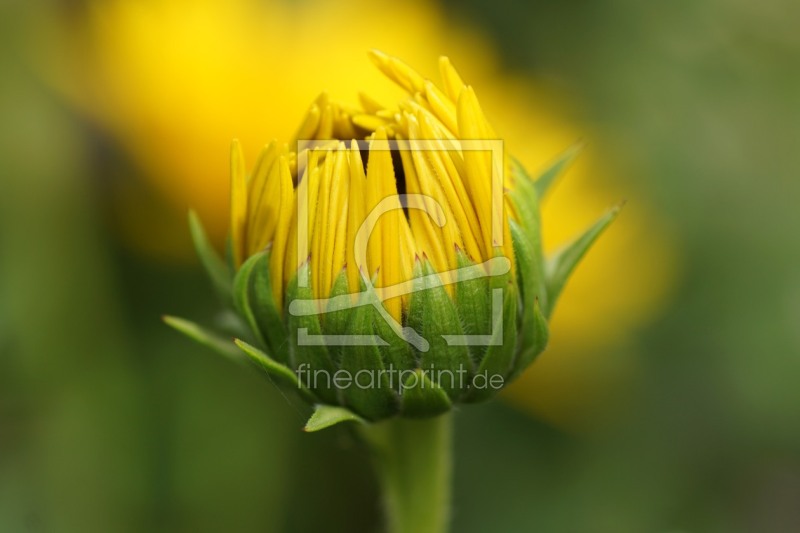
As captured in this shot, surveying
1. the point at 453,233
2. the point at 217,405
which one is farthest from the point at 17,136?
the point at 453,233

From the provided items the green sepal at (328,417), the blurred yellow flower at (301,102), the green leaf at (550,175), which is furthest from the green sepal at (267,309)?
the blurred yellow flower at (301,102)

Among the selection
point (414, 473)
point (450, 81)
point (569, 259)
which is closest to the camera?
point (450, 81)

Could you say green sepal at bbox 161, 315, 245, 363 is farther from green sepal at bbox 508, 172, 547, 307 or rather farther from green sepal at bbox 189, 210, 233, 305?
green sepal at bbox 508, 172, 547, 307

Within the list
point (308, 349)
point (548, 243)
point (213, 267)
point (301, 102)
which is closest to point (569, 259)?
point (308, 349)

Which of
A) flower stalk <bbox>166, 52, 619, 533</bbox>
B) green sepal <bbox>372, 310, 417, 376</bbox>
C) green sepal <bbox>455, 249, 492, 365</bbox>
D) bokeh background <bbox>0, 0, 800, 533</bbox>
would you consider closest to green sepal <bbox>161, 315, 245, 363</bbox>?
flower stalk <bbox>166, 52, 619, 533</bbox>

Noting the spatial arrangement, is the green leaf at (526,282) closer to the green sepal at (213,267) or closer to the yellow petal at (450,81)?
the yellow petal at (450,81)

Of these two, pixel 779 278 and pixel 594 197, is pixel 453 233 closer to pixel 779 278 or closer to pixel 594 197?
pixel 594 197

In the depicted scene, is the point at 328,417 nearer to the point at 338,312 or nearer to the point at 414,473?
the point at 338,312
